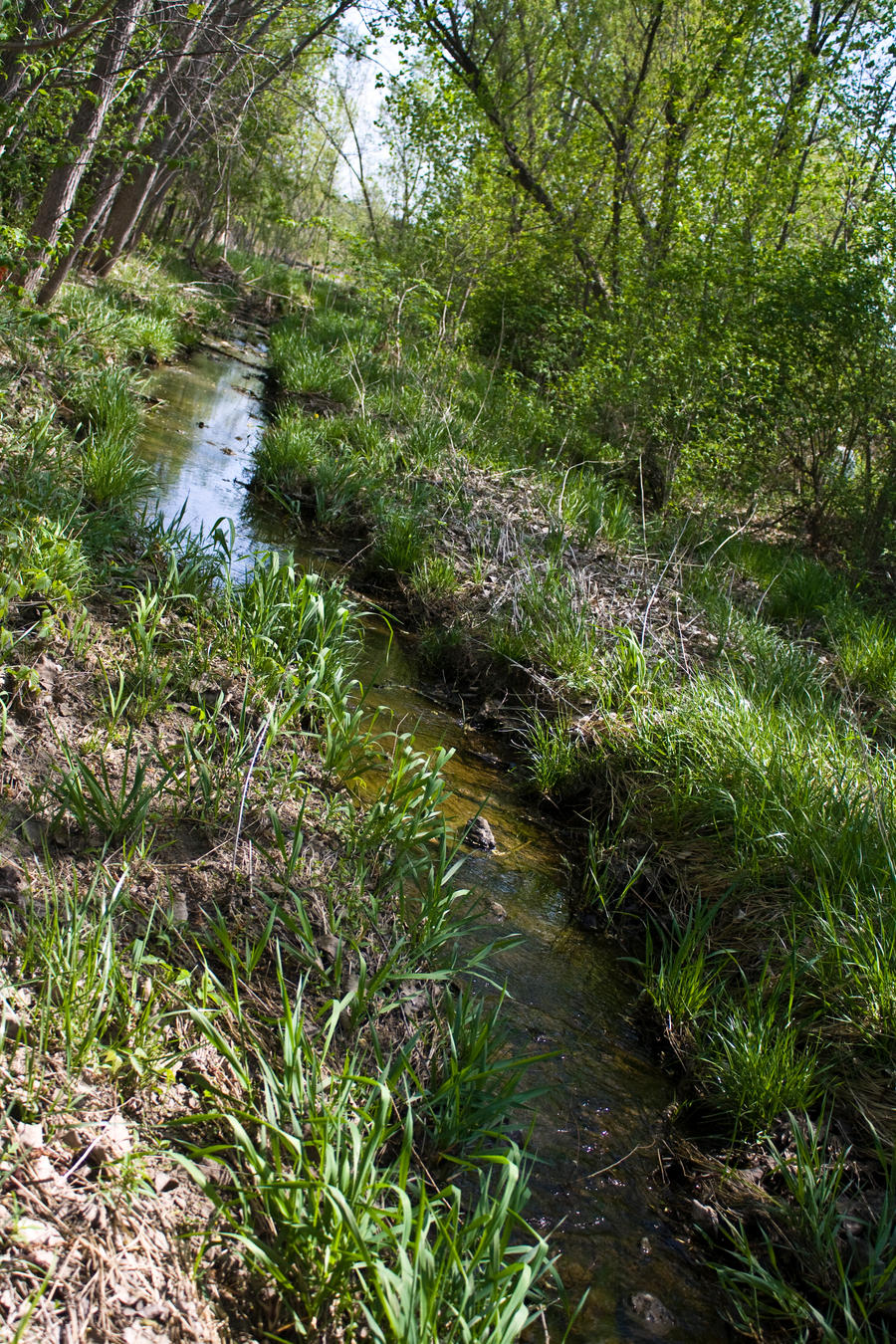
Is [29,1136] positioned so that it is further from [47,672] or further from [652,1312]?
[47,672]

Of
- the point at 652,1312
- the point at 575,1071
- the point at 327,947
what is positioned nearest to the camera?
the point at 652,1312

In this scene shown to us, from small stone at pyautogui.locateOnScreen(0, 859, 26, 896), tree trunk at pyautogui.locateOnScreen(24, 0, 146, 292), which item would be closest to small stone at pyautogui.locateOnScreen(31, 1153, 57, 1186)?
small stone at pyautogui.locateOnScreen(0, 859, 26, 896)

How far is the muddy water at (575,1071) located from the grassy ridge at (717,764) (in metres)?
0.16

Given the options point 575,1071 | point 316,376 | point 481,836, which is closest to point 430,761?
point 481,836

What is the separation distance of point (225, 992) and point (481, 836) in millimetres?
1940

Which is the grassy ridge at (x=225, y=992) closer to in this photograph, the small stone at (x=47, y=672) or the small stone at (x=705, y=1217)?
the small stone at (x=47, y=672)

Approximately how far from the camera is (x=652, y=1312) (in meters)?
2.21

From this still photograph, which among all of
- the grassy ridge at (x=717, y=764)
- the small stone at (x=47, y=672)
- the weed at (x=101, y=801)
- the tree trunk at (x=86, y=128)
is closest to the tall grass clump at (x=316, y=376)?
the grassy ridge at (x=717, y=764)

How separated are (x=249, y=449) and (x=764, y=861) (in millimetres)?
7192

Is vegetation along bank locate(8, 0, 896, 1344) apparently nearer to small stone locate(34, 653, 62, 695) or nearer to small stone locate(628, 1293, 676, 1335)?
small stone locate(34, 653, 62, 695)

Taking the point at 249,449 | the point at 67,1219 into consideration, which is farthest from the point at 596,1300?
the point at 249,449

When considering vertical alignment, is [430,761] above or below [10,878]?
above

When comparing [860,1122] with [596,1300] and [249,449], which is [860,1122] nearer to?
[596,1300]

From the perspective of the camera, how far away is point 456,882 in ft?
12.0
